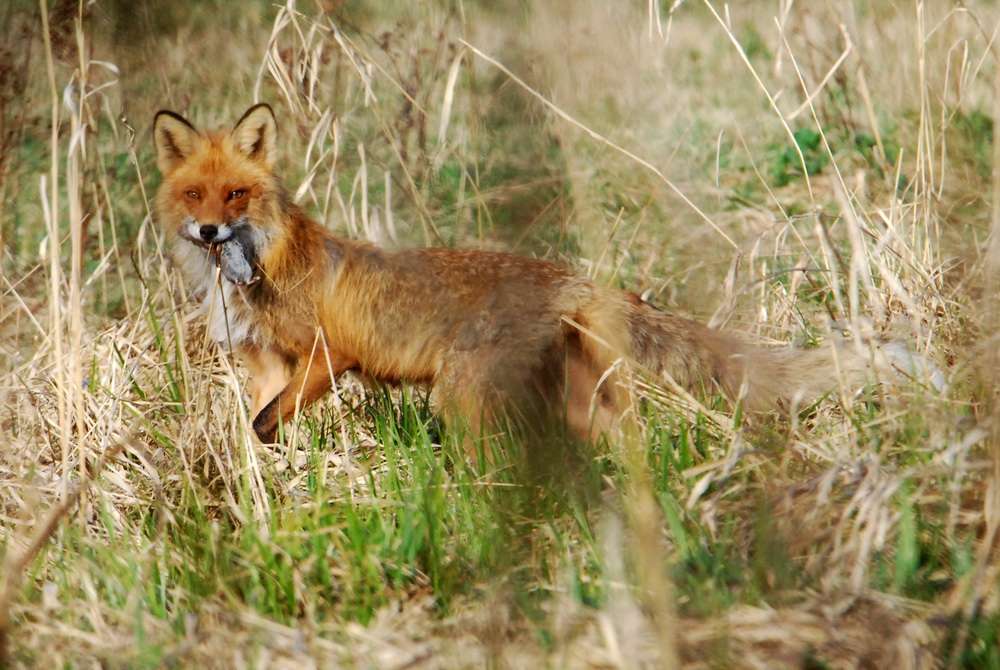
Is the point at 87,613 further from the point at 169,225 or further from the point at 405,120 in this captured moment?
the point at 405,120

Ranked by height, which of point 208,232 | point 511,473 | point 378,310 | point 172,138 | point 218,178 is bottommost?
point 511,473

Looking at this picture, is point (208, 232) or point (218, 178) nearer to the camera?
point (208, 232)

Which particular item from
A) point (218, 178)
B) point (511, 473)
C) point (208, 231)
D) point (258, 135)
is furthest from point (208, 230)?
point (511, 473)

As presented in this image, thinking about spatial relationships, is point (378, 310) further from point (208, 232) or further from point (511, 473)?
point (511, 473)

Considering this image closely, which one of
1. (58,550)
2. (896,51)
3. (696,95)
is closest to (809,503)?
(58,550)

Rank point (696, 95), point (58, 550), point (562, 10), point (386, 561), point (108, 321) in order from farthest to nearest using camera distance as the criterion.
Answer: point (696, 95)
point (108, 321)
point (58, 550)
point (386, 561)
point (562, 10)

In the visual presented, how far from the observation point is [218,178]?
4395mm

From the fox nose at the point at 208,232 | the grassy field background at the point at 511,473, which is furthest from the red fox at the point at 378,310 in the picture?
the grassy field background at the point at 511,473

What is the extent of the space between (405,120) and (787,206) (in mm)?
2791

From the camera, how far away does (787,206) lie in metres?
6.36

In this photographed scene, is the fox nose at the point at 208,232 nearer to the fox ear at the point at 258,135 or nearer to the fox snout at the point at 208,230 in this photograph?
the fox snout at the point at 208,230

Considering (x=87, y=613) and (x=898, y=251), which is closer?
(x=87, y=613)

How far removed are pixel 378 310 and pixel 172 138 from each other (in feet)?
4.36

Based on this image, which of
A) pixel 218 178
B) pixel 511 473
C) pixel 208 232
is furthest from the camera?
pixel 218 178
